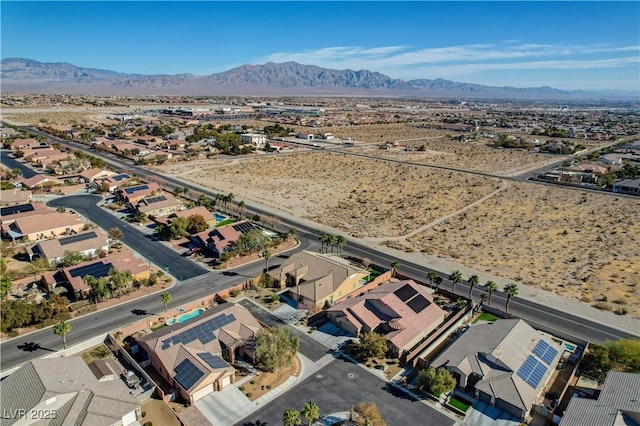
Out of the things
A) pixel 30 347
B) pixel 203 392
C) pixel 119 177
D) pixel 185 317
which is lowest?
pixel 203 392

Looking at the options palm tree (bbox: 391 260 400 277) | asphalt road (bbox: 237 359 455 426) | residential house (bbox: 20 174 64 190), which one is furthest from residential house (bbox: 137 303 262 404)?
residential house (bbox: 20 174 64 190)

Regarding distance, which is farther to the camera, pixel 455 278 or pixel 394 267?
pixel 394 267

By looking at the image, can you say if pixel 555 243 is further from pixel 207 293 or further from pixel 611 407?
pixel 207 293

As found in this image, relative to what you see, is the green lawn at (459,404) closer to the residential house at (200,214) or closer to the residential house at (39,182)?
the residential house at (200,214)

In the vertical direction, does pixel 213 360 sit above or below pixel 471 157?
below

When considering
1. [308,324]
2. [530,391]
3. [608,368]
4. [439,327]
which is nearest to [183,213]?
[308,324]

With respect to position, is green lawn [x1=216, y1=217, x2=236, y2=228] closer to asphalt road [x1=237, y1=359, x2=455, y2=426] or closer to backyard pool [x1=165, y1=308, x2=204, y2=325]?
backyard pool [x1=165, y1=308, x2=204, y2=325]

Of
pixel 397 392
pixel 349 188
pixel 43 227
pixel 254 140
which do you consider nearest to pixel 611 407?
pixel 397 392
